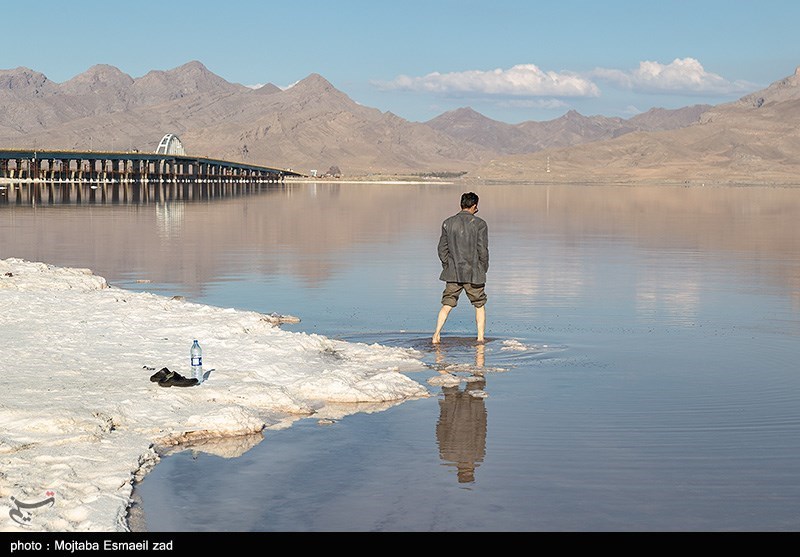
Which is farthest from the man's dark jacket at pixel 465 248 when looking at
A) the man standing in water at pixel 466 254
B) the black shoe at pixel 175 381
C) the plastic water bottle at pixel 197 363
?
the black shoe at pixel 175 381

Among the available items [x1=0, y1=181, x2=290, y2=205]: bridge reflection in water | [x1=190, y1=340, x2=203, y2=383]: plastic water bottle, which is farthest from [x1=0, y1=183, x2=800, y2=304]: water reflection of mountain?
[x1=0, y1=181, x2=290, y2=205]: bridge reflection in water

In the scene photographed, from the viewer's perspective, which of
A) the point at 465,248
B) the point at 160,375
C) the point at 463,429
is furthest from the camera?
the point at 465,248

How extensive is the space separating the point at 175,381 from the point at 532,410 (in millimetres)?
3895

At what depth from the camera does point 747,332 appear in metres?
18.1

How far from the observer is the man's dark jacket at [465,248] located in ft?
52.4

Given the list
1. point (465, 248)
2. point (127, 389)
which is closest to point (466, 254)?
point (465, 248)

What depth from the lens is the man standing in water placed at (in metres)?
16.0

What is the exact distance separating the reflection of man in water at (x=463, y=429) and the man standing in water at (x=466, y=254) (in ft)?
8.60

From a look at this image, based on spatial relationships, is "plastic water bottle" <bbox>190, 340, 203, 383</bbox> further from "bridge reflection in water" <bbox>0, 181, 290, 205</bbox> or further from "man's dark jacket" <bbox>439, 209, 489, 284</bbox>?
"bridge reflection in water" <bbox>0, 181, 290, 205</bbox>

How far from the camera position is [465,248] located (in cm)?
1608

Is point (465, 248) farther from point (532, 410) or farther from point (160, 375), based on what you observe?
point (160, 375)

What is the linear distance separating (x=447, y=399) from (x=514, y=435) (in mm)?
1802

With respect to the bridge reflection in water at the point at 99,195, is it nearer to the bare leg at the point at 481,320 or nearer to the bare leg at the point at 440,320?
the bare leg at the point at 440,320
